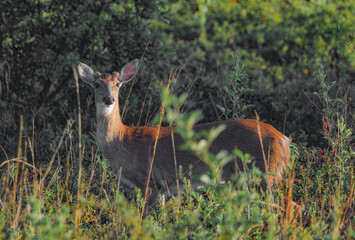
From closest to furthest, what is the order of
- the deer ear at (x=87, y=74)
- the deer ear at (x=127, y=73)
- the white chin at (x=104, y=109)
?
the white chin at (x=104, y=109) → the deer ear at (x=87, y=74) → the deer ear at (x=127, y=73)

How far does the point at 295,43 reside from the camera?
952 centimetres

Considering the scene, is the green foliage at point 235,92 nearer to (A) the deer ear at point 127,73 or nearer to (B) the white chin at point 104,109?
(A) the deer ear at point 127,73

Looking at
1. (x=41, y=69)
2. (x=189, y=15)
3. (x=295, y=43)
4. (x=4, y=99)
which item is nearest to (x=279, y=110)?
(x=295, y=43)

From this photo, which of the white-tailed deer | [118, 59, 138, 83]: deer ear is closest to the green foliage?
the white-tailed deer

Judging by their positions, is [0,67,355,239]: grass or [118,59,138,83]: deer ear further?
[118,59,138,83]: deer ear

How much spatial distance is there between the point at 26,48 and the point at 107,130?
312 cm

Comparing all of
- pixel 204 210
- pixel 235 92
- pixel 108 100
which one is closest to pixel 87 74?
pixel 108 100

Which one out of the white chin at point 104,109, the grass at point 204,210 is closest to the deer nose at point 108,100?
the white chin at point 104,109

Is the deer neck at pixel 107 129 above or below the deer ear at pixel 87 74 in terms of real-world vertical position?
below

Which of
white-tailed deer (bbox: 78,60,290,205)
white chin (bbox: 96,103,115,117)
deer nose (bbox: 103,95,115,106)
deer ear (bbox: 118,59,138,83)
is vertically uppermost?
deer ear (bbox: 118,59,138,83)

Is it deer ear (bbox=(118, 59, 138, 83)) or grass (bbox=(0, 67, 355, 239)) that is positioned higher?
deer ear (bbox=(118, 59, 138, 83))

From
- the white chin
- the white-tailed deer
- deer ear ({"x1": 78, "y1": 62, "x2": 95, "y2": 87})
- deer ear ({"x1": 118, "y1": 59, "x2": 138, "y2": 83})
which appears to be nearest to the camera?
the white-tailed deer

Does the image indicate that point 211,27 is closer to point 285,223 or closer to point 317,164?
point 317,164

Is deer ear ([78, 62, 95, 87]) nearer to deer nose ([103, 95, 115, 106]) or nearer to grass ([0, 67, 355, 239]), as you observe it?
deer nose ([103, 95, 115, 106])
